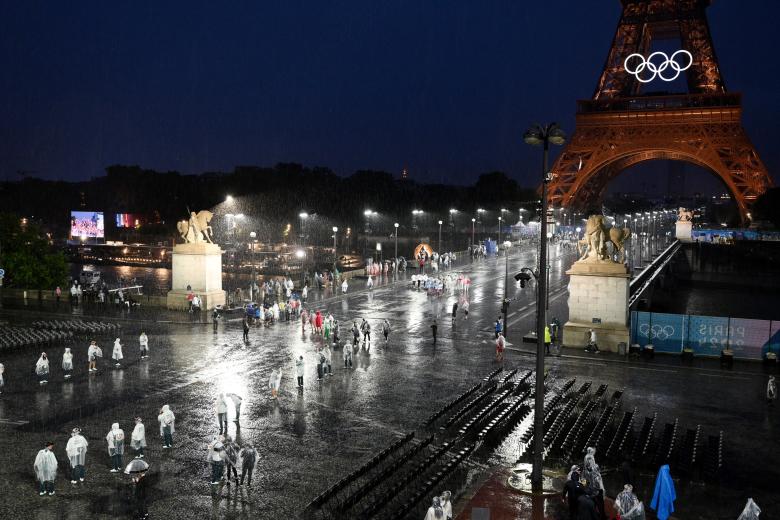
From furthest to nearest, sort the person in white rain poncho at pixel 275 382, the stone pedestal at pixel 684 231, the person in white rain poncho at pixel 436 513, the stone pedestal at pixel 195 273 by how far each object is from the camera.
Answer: the stone pedestal at pixel 684 231
the stone pedestal at pixel 195 273
the person in white rain poncho at pixel 275 382
the person in white rain poncho at pixel 436 513

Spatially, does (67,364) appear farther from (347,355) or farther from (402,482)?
(402,482)

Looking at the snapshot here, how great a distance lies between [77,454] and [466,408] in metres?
10.3

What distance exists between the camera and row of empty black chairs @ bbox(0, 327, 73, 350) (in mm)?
28169

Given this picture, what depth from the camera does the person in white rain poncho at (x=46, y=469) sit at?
1341 centimetres

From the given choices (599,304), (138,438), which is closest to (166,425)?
(138,438)

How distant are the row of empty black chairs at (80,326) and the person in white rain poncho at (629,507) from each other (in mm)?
27435

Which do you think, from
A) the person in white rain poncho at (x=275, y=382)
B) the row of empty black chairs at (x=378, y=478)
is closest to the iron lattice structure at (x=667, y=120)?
the person in white rain poncho at (x=275, y=382)

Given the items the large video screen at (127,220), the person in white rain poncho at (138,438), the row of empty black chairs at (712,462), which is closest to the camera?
the row of empty black chairs at (712,462)

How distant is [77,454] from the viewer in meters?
14.1

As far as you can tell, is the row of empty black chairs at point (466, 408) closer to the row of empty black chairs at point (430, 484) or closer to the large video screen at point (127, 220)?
the row of empty black chairs at point (430, 484)

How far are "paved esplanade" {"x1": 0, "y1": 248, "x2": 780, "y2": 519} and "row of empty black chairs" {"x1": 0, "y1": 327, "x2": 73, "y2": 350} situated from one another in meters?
1.10

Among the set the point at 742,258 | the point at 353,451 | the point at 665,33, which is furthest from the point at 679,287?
the point at 353,451

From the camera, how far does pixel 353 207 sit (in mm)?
131750

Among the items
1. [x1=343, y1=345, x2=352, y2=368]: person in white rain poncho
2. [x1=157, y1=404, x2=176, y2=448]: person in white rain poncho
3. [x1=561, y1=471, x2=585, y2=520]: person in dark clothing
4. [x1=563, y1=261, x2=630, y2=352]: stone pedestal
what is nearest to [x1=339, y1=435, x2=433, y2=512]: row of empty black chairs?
[x1=561, y1=471, x2=585, y2=520]: person in dark clothing
